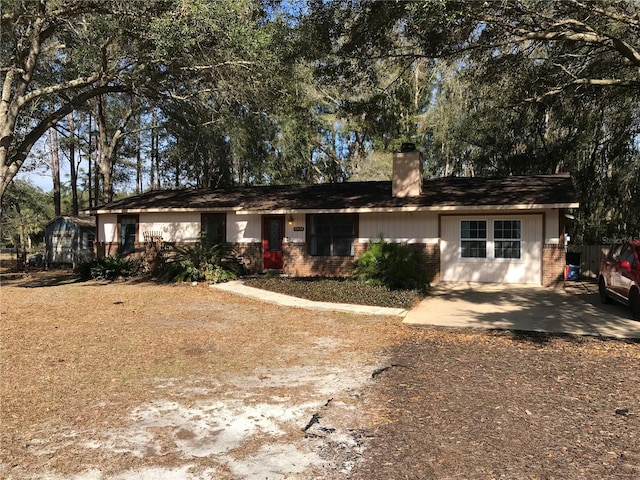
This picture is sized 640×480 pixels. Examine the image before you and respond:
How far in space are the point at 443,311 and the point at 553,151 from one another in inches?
617

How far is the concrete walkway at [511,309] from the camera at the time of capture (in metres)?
8.20

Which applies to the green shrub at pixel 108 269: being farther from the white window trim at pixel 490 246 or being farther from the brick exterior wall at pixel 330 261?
the white window trim at pixel 490 246

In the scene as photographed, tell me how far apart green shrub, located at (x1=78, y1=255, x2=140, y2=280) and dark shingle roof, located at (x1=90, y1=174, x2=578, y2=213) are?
8.06 ft

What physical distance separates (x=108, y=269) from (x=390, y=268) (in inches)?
414

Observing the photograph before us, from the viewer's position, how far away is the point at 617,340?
7172 millimetres

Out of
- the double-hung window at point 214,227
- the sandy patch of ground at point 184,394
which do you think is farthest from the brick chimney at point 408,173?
the sandy patch of ground at point 184,394

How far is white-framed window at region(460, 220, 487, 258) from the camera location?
47.1ft

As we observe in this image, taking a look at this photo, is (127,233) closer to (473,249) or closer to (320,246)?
(320,246)


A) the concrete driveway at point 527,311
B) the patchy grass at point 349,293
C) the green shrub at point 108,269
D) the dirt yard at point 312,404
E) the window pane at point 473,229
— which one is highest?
the window pane at point 473,229

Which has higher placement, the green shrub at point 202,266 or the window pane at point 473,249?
the window pane at point 473,249

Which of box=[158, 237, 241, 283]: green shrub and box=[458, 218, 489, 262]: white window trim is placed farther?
box=[158, 237, 241, 283]: green shrub

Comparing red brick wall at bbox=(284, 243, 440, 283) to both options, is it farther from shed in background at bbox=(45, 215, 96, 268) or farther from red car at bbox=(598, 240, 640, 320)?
shed in background at bbox=(45, 215, 96, 268)

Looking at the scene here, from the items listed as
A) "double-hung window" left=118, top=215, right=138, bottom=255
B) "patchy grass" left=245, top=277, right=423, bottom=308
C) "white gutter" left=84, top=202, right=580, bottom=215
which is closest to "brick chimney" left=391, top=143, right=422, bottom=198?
"white gutter" left=84, top=202, right=580, bottom=215

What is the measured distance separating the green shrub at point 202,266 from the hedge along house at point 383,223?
1573mm
